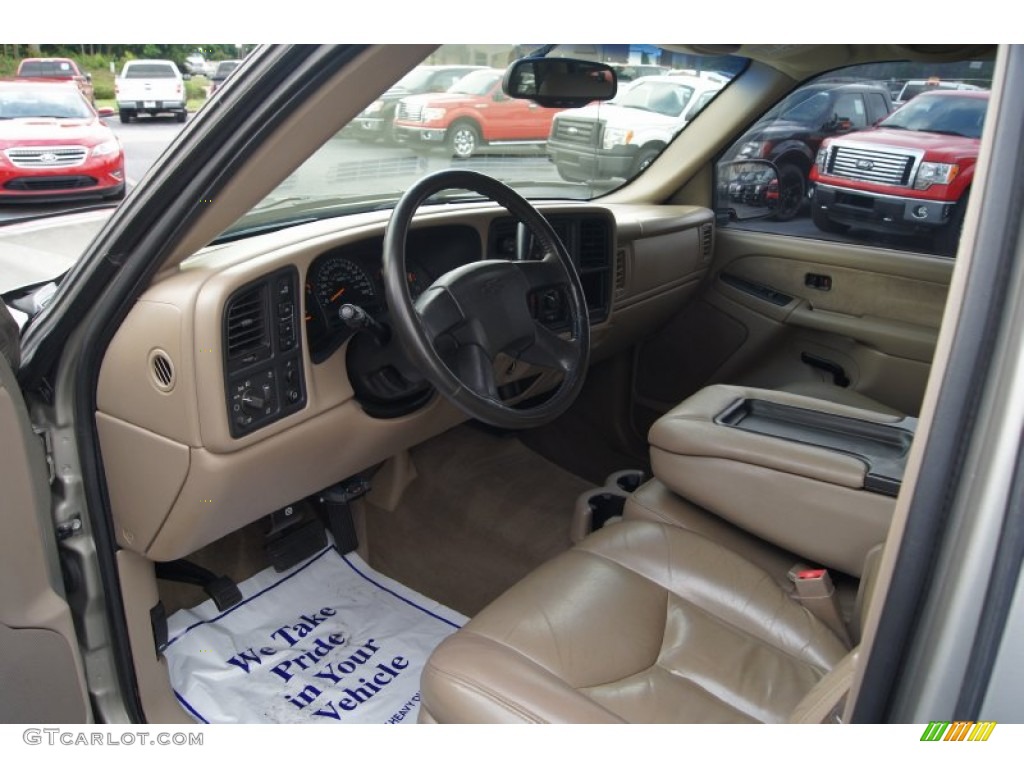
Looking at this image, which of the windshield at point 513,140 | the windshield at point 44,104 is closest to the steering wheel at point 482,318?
A: the windshield at point 513,140

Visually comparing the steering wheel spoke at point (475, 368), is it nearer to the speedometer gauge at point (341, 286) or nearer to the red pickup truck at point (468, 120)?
the speedometer gauge at point (341, 286)

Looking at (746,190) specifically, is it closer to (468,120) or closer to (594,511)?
(468,120)

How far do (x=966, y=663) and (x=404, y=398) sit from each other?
4.95 ft

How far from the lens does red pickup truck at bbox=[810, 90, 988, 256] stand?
8.48 ft

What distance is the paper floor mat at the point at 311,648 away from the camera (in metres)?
2.05

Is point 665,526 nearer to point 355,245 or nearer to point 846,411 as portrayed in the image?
point 846,411

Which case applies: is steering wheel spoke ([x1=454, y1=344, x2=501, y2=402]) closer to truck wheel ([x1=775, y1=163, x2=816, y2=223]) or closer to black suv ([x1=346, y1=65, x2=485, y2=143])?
black suv ([x1=346, y1=65, x2=485, y2=143])

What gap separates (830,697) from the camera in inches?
41.7

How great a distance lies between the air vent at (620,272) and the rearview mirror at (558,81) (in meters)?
0.71

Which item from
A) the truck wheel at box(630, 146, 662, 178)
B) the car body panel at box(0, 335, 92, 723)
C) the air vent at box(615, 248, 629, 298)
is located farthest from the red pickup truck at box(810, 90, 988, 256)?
the car body panel at box(0, 335, 92, 723)

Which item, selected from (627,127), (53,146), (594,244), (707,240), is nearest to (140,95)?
(53,146)

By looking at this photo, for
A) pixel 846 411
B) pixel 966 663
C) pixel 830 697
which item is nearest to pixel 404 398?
pixel 846 411

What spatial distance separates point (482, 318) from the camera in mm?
1710

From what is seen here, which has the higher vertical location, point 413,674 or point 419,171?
point 419,171
